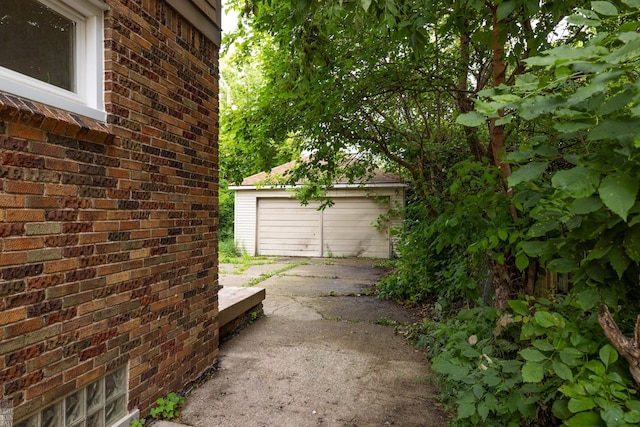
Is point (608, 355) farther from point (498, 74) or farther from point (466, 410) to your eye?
point (498, 74)

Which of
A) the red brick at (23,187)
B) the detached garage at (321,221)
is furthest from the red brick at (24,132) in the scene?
the detached garage at (321,221)

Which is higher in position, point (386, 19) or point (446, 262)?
point (386, 19)

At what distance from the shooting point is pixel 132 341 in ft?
7.89

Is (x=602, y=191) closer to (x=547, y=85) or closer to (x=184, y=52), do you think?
(x=547, y=85)

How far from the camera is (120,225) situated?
2.31 m

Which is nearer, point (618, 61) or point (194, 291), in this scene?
point (618, 61)

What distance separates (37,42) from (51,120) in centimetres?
49

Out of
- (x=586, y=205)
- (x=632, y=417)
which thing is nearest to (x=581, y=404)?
(x=632, y=417)

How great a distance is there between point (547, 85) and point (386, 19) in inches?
48.6

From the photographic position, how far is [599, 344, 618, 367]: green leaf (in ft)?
4.87

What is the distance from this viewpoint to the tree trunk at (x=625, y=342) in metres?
1.46

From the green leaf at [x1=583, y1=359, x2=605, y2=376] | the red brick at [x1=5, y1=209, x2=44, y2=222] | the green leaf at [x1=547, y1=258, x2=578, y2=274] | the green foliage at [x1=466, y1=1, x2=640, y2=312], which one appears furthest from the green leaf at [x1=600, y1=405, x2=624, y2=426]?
the red brick at [x1=5, y1=209, x2=44, y2=222]

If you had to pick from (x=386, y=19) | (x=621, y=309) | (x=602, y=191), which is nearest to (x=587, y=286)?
(x=621, y=309)

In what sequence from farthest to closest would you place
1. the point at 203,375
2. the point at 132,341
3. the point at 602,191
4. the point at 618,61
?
the point at 203,375 → the point at 132,341 → the point at 602,191 → the point at 618,61
